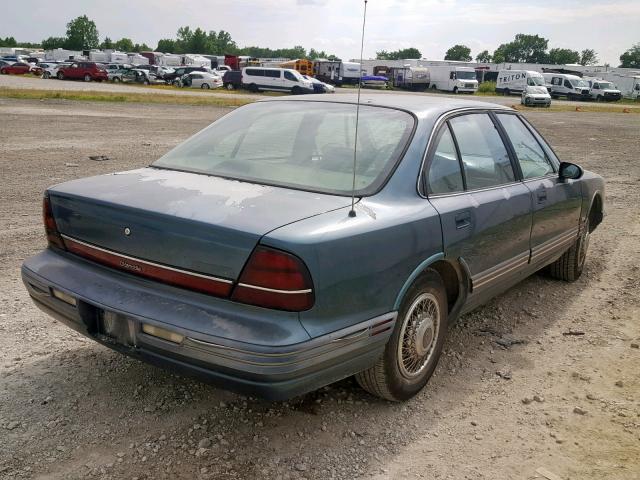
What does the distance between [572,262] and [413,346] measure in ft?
8.67

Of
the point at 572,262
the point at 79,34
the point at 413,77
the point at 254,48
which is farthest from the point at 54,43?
the point at 572,262

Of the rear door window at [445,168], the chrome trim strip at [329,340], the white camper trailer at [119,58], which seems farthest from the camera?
the white camper trailer at [119,58]

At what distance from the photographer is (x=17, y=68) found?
54.4 m

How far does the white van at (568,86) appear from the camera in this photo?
52.4m

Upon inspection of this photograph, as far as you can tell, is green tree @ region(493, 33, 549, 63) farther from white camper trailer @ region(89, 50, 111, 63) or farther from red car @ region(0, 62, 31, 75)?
red car @ region(0, 62, 31, 75)

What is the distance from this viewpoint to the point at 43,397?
122 inches

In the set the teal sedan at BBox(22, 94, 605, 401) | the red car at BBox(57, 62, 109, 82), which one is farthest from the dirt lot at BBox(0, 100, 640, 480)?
the red car at BBox(57, 62, 109, 82)

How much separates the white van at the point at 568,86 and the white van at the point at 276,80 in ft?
80.9

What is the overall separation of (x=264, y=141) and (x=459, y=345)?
5.98 ft

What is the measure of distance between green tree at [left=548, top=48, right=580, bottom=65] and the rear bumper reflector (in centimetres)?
14227

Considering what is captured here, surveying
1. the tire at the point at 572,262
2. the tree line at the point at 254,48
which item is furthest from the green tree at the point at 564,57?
the tire at the point at 572,262

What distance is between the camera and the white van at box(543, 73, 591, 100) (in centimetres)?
5238

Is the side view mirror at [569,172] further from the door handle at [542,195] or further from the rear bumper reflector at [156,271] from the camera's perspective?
the rear bumper reflector at [156,271]

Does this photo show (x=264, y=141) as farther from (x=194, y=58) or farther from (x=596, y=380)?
(x=194, y=58)
